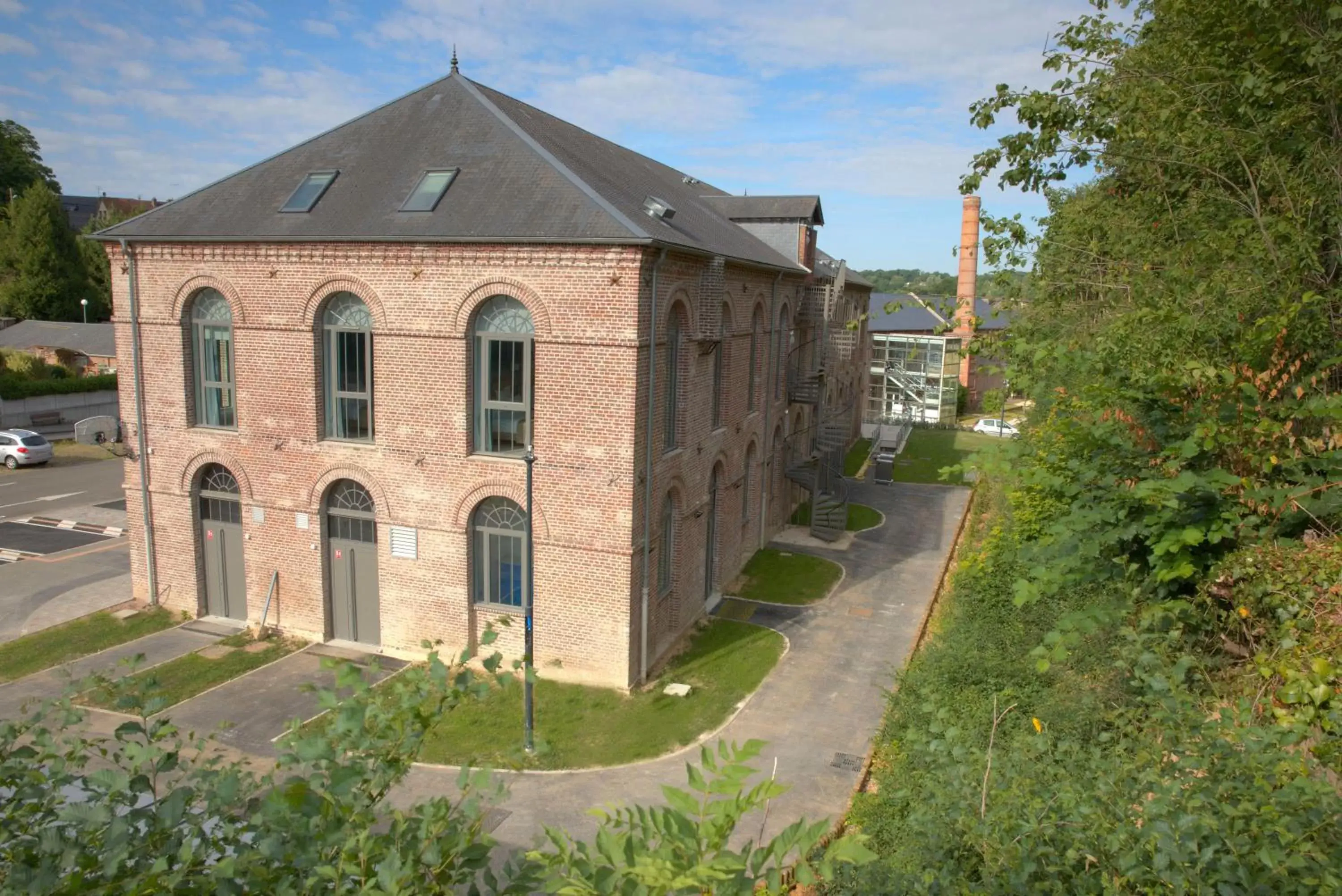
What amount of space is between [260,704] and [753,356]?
39.8 feet

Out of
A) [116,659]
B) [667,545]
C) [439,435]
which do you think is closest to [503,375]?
[439,435]

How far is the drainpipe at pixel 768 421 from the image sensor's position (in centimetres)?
2105

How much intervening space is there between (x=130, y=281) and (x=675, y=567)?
11.4 meters

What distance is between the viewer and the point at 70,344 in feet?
147

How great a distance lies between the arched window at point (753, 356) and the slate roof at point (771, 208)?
5.42 meters

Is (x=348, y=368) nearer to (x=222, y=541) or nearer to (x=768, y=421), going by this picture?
(x=222, y=541)

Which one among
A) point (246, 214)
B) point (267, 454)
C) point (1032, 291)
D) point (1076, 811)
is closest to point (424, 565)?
point (267, 454)

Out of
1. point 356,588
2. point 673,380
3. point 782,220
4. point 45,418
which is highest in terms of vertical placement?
point 782,220

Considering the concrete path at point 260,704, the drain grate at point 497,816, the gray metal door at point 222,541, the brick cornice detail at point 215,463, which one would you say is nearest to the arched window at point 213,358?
the brick cornice detail at point 215,463

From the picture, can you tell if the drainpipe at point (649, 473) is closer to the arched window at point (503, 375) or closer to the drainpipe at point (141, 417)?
the arched window at point (503, 375)

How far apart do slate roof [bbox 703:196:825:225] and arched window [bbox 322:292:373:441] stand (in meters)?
12.7

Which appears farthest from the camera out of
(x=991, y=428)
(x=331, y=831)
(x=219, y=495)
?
(x=991, y=428)

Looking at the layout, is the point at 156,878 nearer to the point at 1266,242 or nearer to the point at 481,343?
the point at 1266,242

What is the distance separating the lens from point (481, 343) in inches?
566
